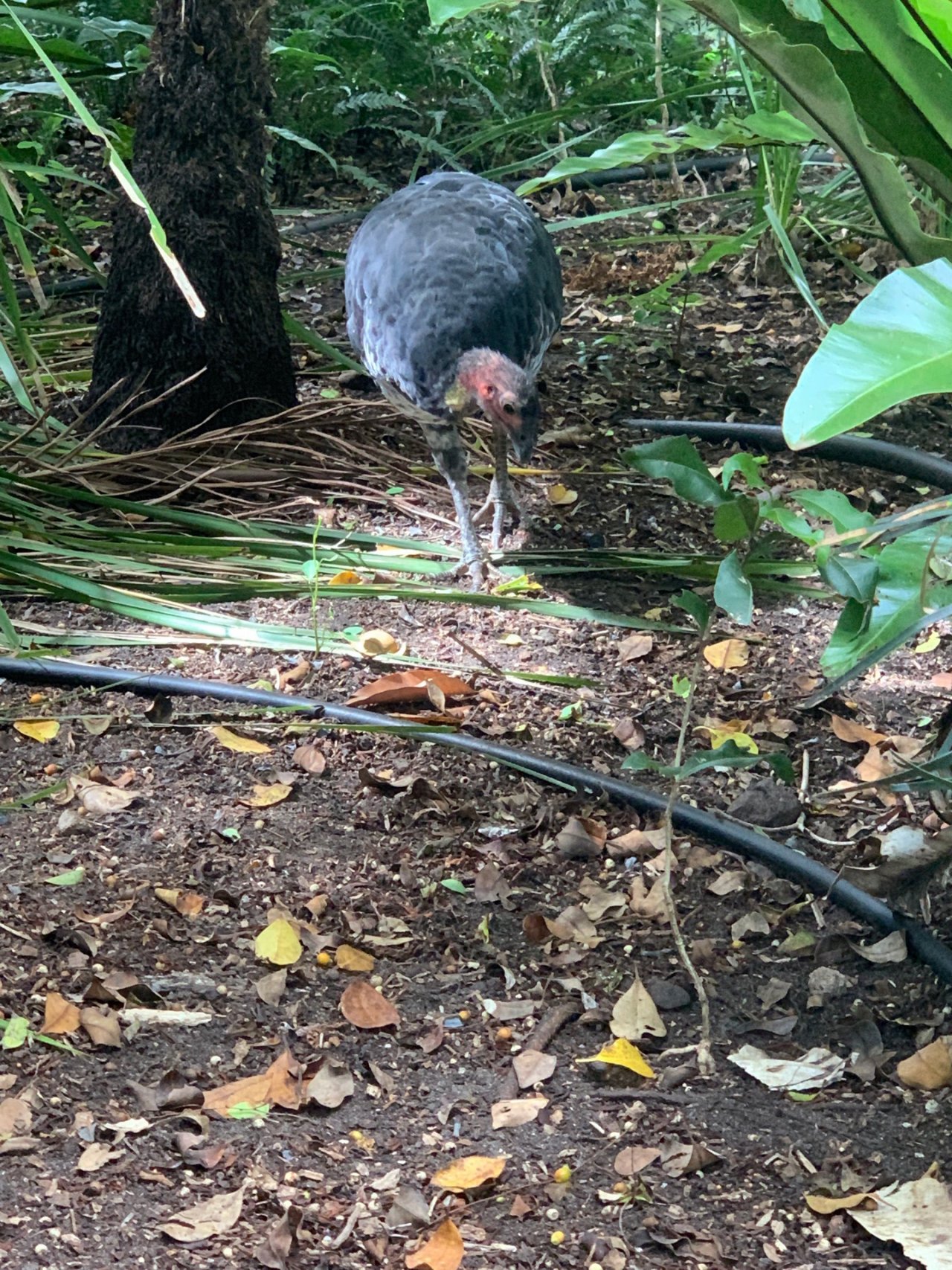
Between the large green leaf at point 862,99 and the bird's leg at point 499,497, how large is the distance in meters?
1.67

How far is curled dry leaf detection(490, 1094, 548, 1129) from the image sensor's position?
190cm

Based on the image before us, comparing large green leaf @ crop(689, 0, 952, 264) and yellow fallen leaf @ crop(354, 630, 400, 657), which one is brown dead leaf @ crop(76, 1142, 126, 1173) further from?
large green leaf @ crop(689, 0, 952, 264)

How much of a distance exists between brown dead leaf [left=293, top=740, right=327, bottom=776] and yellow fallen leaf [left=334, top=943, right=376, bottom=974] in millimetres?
527

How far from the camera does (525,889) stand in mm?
2393

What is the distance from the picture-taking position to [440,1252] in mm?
1672

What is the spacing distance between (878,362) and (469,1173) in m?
1.19

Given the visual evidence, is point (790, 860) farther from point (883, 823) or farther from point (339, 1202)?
point (339, 1202)

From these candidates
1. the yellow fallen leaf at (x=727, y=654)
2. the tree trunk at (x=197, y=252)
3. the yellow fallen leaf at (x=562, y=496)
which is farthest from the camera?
the yellow fallen leaf at (x=562, y=496)

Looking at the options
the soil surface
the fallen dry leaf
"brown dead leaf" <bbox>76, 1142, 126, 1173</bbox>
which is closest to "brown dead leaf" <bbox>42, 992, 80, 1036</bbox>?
the soil surface

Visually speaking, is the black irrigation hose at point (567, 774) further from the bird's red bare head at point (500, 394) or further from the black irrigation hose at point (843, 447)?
the black irrigation hose at point (843, 447)

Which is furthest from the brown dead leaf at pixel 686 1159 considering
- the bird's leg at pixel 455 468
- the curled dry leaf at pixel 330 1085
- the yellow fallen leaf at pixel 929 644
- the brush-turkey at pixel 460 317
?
the bird's leg at pixel 455 468

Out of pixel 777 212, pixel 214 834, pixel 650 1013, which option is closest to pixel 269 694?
pixel 214 834

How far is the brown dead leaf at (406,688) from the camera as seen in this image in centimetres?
287

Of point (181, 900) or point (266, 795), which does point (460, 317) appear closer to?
point (266, 795)
